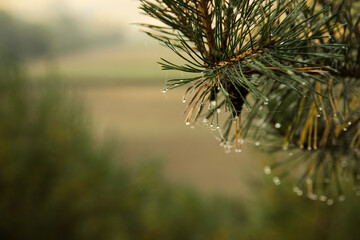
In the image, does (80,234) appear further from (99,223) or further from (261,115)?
(261,115)

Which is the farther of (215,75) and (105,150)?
(105,150)

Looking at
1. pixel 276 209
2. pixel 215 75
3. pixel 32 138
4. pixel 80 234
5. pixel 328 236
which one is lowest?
pixel 80 234

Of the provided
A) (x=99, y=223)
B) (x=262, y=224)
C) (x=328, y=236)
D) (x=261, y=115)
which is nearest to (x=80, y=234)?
(x=99, y=223)

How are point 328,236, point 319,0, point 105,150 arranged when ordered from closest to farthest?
point 319,0, point 328,236, point 105,150

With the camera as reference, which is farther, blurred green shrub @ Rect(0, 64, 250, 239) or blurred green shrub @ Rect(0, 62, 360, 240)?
blurred green shrub @ Rect(0, 64, 250, 239)

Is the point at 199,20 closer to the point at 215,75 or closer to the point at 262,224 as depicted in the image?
the point at 215,75

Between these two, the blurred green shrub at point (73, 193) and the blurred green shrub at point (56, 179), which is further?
the blurred green shrub at point (56, 179)

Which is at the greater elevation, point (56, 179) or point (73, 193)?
point (56, 179)

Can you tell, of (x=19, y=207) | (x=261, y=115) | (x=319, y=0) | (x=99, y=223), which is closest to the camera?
(x=319, y=0)

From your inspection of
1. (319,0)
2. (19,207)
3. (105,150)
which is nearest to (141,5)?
(319,0)

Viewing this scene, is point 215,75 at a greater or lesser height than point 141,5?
lesser
